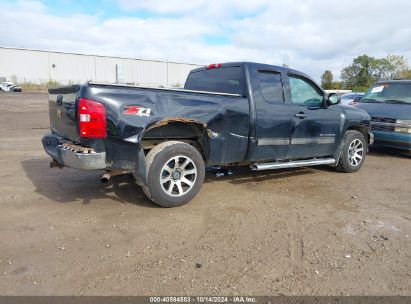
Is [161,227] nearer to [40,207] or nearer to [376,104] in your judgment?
[40,207]

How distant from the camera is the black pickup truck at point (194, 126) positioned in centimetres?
425

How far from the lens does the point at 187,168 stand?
4922mm

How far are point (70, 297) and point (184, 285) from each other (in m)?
0.88

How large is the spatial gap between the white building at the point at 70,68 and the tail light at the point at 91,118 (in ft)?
201

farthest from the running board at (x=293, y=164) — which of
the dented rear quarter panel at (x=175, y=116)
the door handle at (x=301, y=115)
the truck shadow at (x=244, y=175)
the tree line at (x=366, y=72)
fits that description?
the tree line at (x=366, y=72)

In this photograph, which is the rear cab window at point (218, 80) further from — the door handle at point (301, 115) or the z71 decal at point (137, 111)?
the z71 decal at point (137, 111)

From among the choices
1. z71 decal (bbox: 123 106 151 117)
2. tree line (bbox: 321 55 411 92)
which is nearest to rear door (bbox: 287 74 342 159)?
z71 decal (bbox: 123 106 151 117)

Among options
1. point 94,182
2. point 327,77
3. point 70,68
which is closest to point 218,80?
point 94,182

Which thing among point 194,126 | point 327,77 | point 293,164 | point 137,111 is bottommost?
point 293,164

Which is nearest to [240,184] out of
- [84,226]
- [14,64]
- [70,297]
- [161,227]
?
[161,227]

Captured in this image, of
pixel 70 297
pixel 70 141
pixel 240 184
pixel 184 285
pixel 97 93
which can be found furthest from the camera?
pixel 240 184

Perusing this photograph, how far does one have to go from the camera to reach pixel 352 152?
7.07m

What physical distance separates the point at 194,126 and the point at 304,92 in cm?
225

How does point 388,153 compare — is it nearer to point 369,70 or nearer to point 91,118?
point 91,118
